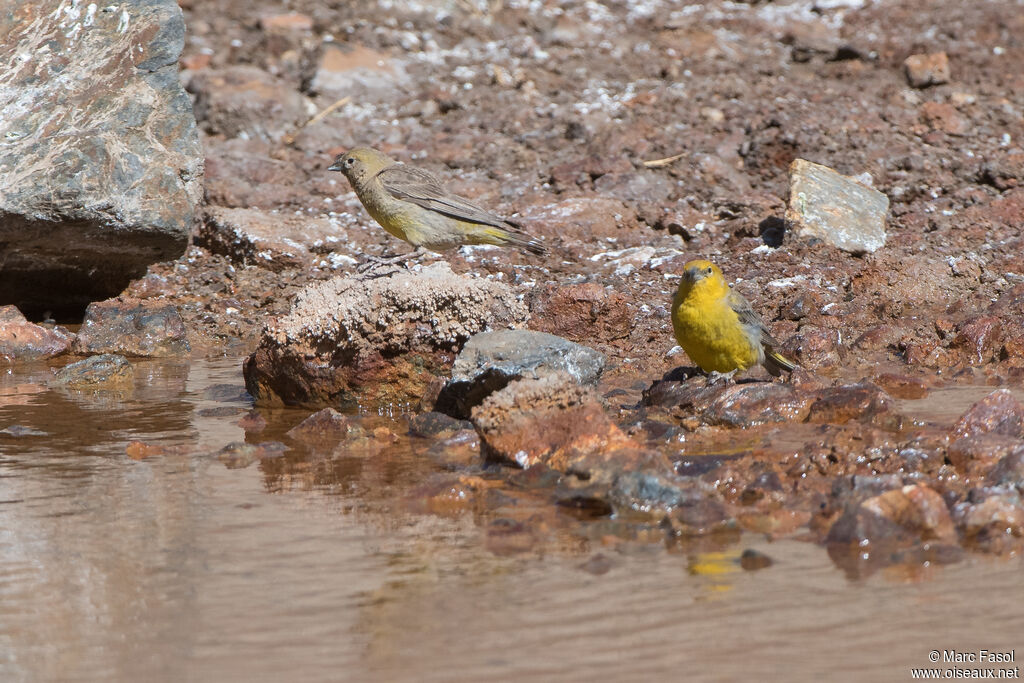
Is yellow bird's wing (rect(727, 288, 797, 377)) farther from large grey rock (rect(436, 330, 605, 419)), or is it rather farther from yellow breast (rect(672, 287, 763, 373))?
large grey rock (rect(436, 330, 605, 419))

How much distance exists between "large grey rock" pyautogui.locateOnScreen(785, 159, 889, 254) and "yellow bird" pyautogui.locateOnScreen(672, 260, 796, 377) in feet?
8.61

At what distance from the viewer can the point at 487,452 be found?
5.17 m

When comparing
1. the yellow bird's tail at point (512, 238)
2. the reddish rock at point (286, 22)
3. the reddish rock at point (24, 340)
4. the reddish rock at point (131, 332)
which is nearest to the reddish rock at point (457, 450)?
the yellow bird's tail at point (512, 238)

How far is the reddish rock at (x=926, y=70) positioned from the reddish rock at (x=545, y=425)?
7.92 m

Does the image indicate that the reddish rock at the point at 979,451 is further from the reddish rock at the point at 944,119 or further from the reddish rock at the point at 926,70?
the reddish rock at the point at 926,70

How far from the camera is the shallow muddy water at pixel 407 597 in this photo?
311cm

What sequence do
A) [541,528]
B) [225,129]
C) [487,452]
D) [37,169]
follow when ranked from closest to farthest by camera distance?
[541,528]
[487,452]
[37,169]
[225,129]

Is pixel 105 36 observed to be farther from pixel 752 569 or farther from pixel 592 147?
pixel 752 569

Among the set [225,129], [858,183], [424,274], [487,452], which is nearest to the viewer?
[487,452]

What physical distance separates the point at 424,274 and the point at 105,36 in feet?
10.2

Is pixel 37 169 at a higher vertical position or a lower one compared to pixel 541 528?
higher

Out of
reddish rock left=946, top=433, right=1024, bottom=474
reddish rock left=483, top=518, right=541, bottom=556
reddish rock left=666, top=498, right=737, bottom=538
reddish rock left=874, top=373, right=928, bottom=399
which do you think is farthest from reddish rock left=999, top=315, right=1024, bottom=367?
reddish rock left=483, top=518, right=541, bottom=556

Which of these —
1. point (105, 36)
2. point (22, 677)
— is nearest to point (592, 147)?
point (105, 36)

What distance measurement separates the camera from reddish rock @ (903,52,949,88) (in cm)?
1166
